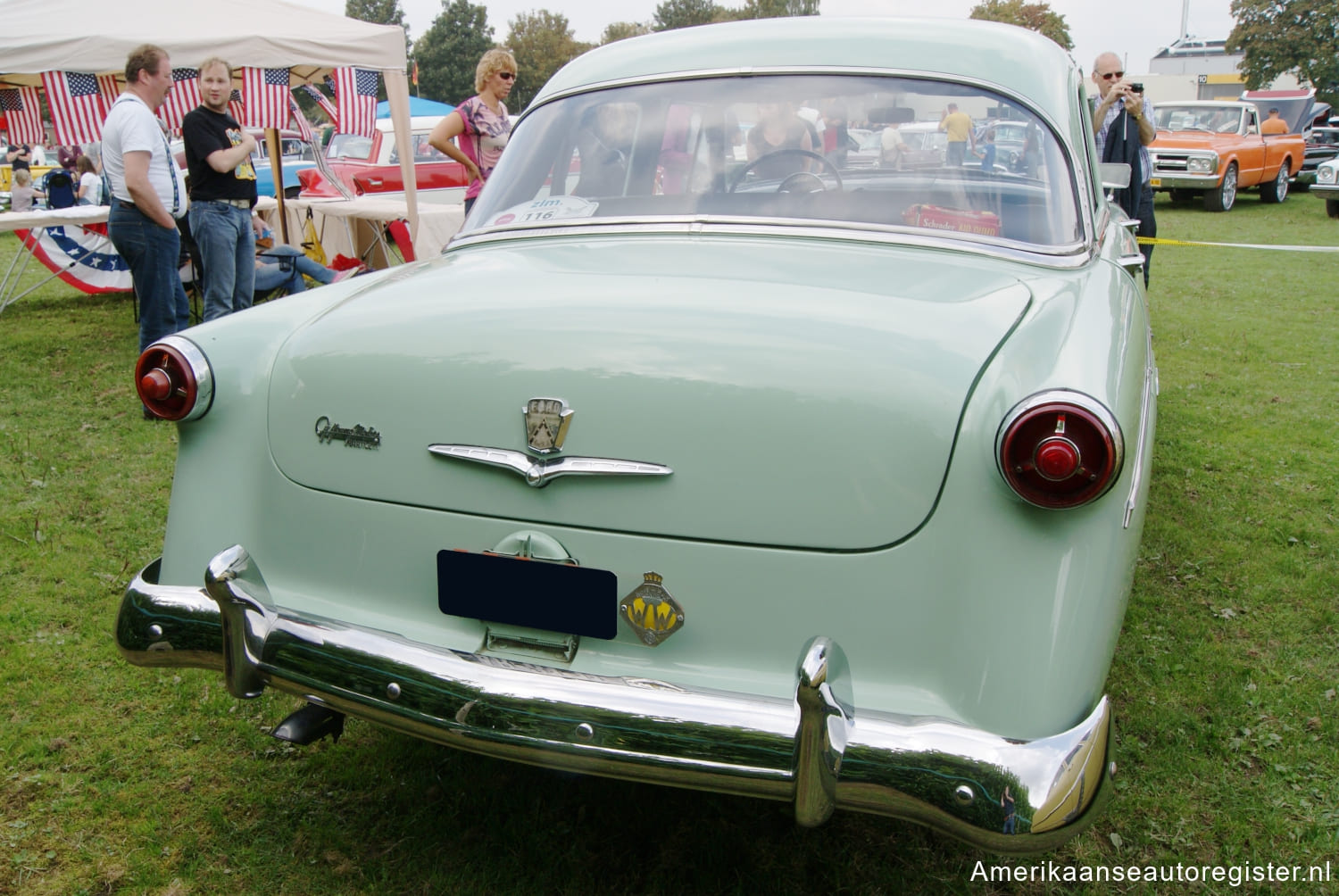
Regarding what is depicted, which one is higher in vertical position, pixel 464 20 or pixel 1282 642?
pixel 464 20

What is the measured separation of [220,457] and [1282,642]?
3.30 m

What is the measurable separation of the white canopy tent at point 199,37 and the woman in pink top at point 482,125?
174 centimetres

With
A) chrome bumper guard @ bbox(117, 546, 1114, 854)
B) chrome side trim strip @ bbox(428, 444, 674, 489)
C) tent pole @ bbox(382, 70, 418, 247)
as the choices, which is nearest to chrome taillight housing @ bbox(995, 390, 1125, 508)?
chrome bumper guard @ bbox(117, 546, 1114, 854)

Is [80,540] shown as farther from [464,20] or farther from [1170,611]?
[464,20]

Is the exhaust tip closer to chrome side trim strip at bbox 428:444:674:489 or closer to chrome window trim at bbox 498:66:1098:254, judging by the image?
chrome side trim strip at bbox 428:444:674:489

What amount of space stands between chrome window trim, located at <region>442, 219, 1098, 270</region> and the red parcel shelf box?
7 cm

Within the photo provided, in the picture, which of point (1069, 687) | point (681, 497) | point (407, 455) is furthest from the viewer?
point (407, 455)

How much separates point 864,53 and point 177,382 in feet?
6.76

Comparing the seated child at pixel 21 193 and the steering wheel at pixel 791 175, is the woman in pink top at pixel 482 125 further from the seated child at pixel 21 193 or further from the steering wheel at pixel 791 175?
the seated child at pixel 21 193

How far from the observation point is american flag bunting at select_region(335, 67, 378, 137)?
963cm

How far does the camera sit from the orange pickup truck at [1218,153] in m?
16.8

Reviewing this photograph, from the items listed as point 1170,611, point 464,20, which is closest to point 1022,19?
point 464,20

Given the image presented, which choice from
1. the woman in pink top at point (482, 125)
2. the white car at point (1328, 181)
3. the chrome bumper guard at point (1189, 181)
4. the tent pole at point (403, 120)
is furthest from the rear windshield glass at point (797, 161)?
the white car at point (1328, 181)

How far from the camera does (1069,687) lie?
5.77ft
